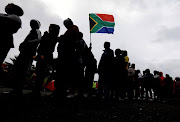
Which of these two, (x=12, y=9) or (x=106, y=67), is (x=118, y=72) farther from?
(x=12, y=9)

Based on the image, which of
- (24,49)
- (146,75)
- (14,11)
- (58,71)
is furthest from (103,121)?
(146,75)

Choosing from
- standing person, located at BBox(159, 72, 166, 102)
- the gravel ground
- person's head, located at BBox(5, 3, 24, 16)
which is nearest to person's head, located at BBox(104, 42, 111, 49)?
the gravel ground

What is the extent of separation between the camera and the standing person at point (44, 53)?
4312 mm

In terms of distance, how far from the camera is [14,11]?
3.50m

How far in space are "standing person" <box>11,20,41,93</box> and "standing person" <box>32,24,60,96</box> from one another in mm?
220

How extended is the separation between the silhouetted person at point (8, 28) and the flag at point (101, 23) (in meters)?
5.28

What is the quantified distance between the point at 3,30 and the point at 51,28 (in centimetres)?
161

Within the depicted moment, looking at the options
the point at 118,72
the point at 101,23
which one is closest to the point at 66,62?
the point at 118,72

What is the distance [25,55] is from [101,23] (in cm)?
A: 599

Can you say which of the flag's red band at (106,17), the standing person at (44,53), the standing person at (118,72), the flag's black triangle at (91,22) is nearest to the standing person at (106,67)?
the standing person at (118,72)

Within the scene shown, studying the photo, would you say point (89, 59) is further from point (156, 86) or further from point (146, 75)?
point (156, 86)

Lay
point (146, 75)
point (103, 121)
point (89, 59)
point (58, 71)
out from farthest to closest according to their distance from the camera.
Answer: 1. point (146, 75)
2. point (89, 59)
3. point (58, 71)
4. point (103, 121)

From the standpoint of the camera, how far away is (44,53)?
14.5ft

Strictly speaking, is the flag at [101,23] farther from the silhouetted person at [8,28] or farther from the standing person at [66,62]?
the silhouetted person at [8,28]
